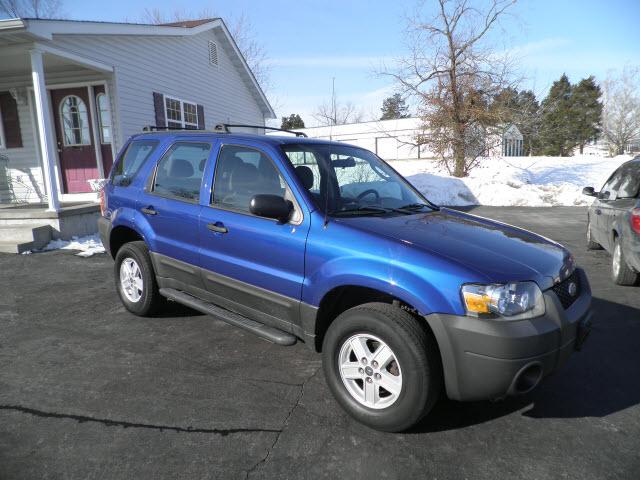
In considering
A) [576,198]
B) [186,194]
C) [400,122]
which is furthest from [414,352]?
[400,122]

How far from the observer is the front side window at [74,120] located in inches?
428

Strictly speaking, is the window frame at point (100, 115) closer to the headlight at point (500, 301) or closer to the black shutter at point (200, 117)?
the black shutter at point (200, 117)

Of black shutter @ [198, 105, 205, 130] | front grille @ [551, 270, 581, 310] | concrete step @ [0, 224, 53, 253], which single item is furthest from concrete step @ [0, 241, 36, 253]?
front grille @ [551, 270, 581, 310]

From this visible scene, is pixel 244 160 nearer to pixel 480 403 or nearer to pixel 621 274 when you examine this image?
pixel 480 403

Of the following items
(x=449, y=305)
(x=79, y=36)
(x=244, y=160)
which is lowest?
(x=449, y=305)

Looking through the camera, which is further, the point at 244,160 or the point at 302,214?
the point at 244,160

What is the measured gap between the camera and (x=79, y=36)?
30.8 feet

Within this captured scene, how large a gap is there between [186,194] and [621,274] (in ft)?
17.8

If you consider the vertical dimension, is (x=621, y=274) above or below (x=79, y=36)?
below

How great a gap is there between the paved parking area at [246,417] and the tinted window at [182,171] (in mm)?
1380

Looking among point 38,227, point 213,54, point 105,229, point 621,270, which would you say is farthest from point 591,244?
point 213,54

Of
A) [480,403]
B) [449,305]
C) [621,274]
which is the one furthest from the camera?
[621,274]

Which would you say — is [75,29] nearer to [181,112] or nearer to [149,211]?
[181,112]

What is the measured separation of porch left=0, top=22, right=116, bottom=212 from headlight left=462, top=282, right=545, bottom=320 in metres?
10.5
